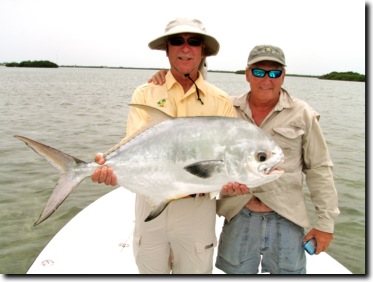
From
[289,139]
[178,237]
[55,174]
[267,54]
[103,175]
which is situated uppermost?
[267,54]

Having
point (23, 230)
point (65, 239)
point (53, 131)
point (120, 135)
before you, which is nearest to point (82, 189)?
point (23, 230)

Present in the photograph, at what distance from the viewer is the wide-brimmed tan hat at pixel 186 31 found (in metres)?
2.50

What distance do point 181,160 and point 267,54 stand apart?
3.47ft

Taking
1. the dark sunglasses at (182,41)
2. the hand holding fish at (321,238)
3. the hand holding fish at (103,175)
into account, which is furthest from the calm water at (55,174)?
the dark sunglasses at (182,41)

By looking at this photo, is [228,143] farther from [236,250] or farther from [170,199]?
[236,250]

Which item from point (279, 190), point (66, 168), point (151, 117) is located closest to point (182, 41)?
point (151, 117)

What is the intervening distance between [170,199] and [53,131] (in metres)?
12.5

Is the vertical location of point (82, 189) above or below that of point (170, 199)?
below

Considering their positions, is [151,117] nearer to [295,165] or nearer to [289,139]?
[289,139]

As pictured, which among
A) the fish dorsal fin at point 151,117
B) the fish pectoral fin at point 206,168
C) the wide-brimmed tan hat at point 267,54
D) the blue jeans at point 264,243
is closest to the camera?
the fish pectoral fin at point 206,168

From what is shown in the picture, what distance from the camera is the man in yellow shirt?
8.41 ft

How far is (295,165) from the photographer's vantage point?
2.71 meters

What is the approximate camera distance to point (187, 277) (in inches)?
103

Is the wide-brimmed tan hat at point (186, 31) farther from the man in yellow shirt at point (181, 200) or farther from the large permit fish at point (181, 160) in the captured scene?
the large permit fish at point (181, 160)
